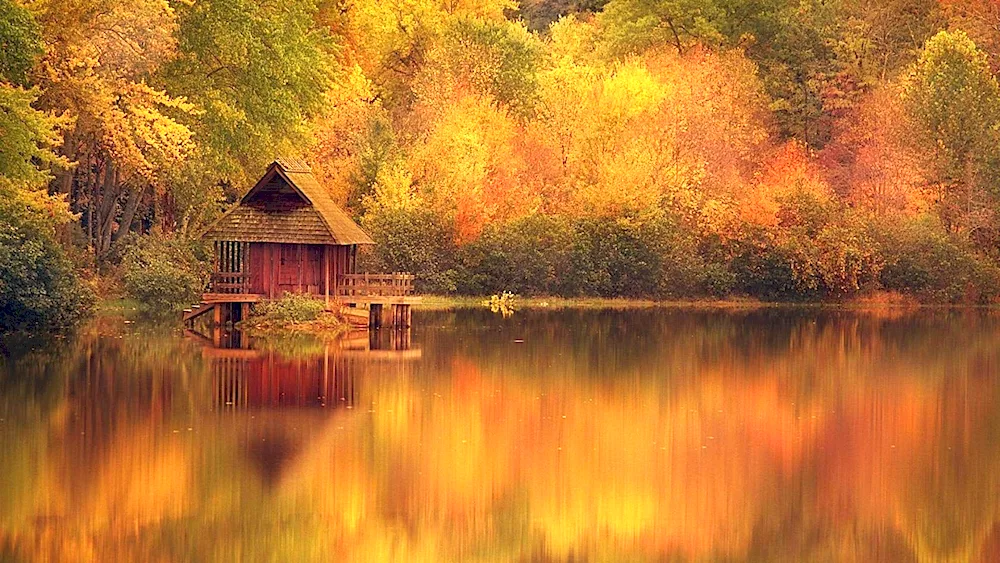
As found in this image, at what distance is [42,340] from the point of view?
38.7 metres

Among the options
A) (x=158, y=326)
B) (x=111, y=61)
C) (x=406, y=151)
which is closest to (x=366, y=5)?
(x=406, y=151)

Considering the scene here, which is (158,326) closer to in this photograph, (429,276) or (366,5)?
(429,276)

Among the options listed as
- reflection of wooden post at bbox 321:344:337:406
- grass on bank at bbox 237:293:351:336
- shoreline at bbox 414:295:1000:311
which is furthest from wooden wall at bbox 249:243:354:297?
shoreline at bbox 414:295:1000:311

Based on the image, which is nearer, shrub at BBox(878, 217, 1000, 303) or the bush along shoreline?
the bush along shoreline

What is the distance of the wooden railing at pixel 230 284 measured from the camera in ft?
145

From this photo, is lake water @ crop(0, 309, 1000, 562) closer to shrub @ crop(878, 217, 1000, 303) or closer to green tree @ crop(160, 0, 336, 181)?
green tree @ crop(160, 0, 336, 181)

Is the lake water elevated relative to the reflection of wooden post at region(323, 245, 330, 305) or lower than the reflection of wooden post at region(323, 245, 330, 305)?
lower

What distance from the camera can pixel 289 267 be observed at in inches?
1761

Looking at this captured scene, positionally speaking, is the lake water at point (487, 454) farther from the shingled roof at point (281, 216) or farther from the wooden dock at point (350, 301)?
the shingled roof at point (281, 216)

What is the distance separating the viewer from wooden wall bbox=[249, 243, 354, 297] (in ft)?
147

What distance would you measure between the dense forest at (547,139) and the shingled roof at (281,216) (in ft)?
13.5

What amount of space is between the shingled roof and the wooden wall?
0.58 m

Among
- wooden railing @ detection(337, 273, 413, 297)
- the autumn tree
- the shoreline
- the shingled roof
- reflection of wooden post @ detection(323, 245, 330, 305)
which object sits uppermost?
the autumn tree

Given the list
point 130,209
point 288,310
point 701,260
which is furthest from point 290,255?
point 701,260
